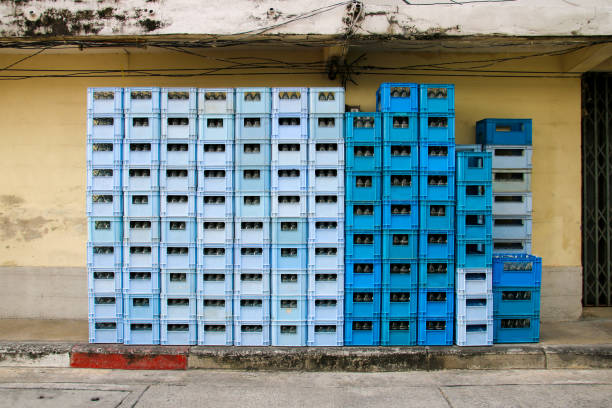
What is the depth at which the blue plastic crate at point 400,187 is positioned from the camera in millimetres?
5895

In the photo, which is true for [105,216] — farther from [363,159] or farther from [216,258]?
[363,159]

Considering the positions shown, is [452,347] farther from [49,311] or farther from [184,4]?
[49,311]

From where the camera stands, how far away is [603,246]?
7.59m

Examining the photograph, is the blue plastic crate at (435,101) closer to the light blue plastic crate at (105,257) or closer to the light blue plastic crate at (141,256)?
the light blue plastic crate at (141,256)

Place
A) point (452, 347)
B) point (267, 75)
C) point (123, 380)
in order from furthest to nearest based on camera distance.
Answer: point (267, 75) → point (452, 347) → point (123, 380)

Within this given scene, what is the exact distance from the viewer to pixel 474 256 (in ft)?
19.4

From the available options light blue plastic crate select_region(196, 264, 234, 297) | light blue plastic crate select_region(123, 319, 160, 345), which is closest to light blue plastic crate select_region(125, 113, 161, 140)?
light blue plastic crate select_region(196, 264, 234, 297)

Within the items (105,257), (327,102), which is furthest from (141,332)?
(327,102)

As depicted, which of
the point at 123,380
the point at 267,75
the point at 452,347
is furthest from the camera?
the point at 267,75

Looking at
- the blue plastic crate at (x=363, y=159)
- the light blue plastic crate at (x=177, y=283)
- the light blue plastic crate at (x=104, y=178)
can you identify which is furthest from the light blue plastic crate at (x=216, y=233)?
the blue plastic crate at (x=363, y=159)

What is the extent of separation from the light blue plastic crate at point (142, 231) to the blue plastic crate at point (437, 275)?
3610mm

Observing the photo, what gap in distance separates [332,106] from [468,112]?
2.66m

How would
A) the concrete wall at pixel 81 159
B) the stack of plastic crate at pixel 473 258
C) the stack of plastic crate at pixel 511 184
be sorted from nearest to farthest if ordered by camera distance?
the stack of plastic crate at pixel 473 258
the stack of plastic crate at pixel 511 184
the concrete wall at pixel 81 159

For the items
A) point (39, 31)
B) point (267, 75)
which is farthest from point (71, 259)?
point (267, 75)
